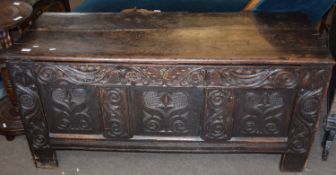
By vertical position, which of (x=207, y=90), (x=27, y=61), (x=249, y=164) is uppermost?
(x=27, y=61)

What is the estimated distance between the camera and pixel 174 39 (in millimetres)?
1556

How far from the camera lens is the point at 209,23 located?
169 cm

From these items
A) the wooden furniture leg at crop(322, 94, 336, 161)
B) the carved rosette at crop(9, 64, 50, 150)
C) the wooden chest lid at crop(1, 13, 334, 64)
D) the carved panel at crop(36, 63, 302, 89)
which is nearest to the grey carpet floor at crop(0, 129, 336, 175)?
the wooden furniture leg at crop(322, 94, 336, 161)

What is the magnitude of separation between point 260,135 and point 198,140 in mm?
269

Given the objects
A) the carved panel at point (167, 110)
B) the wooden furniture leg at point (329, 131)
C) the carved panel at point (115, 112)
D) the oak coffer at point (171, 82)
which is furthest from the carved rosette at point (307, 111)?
the carved panel at point (115, 112)

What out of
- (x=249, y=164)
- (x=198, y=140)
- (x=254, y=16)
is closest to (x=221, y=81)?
(x=198, y=140)

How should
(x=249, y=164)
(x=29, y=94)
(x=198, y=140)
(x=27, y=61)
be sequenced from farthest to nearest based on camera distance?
(x=249, y=164) → (x=198, y=140) → (x=29, y=94) → (x=27, y=61)

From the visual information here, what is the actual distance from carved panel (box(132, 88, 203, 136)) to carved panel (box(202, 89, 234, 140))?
36mm

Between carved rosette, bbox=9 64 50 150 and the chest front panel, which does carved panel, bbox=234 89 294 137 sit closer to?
the chest front panel

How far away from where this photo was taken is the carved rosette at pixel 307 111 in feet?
4.74

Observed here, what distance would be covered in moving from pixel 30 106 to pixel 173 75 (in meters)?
0.62

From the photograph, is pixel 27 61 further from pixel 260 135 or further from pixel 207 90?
pixel 260 135

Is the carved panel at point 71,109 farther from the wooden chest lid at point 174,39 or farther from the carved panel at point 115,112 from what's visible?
the wooden chest lid at point 174,39

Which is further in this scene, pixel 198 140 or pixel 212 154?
pixel 212 154
